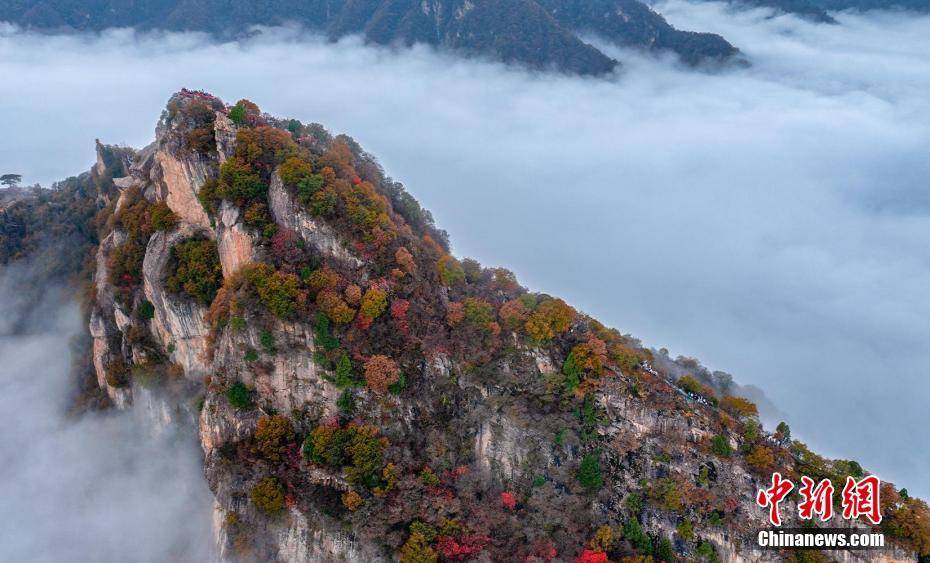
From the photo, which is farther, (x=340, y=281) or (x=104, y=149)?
(x=104, y=149)

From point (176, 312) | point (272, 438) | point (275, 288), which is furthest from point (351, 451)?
point (176, 312)

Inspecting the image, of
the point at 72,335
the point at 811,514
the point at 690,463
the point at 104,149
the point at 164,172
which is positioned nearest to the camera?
the point at 811,514

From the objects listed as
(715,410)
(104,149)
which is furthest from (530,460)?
(104,149)

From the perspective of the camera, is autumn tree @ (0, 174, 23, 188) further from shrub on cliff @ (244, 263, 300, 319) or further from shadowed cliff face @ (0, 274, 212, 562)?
shrub on cliff @ (244, 263, 300, 319)

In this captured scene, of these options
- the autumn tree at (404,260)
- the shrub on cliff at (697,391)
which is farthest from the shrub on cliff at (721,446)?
the autumn tree at (404,260)

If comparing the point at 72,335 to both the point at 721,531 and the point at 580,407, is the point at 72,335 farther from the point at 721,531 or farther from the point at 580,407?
the point at 721,531

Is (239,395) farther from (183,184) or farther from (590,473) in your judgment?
(590,473)
